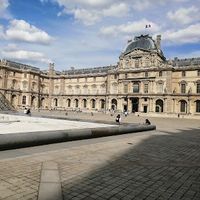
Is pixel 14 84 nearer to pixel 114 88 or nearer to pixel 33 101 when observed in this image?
pixel 33 101

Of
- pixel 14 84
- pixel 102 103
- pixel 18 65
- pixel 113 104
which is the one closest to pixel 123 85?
pixel 113 104

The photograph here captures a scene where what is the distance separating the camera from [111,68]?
79625mm

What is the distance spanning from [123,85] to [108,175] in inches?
2549

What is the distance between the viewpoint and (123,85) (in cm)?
7106

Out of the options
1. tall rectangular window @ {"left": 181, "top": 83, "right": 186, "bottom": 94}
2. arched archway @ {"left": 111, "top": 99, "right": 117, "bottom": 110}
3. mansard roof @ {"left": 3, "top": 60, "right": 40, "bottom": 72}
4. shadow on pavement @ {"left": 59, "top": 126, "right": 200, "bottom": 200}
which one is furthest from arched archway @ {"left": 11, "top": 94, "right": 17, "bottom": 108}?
shadow on pavement @ {"left": 59, "top": 126, "right": 200, "bottom": 200}

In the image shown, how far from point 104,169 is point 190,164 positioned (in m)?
3.30

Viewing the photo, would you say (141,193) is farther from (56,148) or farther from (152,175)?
(56,148)

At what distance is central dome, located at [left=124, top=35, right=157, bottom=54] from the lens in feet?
224

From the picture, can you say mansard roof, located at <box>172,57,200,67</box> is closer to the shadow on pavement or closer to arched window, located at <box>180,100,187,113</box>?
arched window, located at <box>180,100,187,113</box>

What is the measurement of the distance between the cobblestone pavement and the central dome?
6084 centimetres

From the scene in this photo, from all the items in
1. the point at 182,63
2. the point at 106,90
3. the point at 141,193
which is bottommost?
the point at 141,193

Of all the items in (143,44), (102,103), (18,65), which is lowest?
(102,103)

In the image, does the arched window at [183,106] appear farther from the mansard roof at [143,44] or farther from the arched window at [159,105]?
the mansard roof at [143,44]

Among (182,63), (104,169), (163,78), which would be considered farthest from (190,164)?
(182,63)
